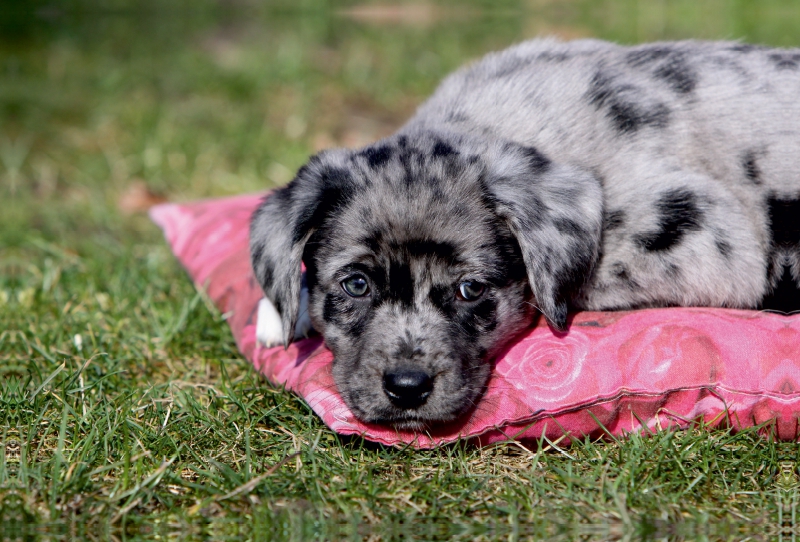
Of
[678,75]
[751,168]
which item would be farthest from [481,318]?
[678,75]

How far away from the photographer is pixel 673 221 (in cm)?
392

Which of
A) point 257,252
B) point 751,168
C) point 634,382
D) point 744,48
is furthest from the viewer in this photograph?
point 744,48

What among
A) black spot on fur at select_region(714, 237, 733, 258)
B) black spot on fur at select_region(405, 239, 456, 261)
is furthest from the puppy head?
black spot on fur at select_region(714, 237, 733, 258)

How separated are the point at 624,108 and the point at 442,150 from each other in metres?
0.95

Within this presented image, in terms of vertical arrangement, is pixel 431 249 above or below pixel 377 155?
below

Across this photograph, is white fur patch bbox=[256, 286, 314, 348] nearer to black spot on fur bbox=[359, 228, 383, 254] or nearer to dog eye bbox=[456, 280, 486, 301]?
black spot on fur bbox=[359, 228, 383, 254]

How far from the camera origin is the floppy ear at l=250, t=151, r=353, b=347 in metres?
3.85

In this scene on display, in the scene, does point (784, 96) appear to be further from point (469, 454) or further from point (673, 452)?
point (469, 454)

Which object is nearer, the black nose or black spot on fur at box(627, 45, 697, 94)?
the black nose

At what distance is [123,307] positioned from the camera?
16.4 ft

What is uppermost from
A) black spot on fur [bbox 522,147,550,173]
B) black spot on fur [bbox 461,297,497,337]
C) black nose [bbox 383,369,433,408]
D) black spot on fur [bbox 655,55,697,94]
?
black spot on fur [bbox 655,55,697,94]

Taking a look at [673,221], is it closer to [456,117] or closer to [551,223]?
[551,223]

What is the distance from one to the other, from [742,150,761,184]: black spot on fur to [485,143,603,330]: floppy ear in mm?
814

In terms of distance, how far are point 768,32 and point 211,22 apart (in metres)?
8.29
